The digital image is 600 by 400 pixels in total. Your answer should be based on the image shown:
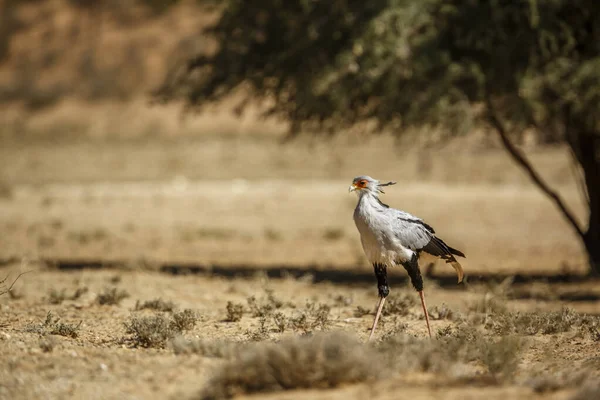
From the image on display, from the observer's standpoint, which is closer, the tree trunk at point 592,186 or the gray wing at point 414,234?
the gray wing at point 414,234

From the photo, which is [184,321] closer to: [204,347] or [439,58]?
[204,347]

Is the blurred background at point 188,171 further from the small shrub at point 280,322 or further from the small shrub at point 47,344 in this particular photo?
the small shrub at point 47,344

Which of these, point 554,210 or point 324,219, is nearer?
point 324,219

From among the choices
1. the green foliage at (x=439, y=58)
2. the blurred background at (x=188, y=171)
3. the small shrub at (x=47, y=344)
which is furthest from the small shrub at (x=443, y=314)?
the blurred background at (x=188, y=171)

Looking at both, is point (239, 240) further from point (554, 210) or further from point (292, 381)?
point (292, 381)

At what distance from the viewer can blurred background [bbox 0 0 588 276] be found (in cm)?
1789

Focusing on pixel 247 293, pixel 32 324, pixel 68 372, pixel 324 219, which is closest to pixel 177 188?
pixel 324 219

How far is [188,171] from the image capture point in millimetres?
37625

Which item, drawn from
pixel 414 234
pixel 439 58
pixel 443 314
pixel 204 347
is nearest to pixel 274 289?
pixel 443 314

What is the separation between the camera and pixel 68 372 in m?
6.10

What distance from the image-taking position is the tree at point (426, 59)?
12844mm

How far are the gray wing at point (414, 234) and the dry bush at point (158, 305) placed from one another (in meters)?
2.97

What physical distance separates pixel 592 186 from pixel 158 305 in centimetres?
802

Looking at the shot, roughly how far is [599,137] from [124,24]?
1771 inches
